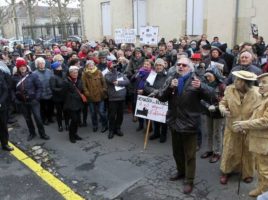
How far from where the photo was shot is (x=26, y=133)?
7977 millimetres

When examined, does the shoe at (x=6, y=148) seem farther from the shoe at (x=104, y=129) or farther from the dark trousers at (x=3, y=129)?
the shoe at (x=104, y=129)

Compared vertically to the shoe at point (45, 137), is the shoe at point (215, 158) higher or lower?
higher

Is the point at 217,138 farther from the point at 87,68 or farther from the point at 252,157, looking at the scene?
the point at 87,68

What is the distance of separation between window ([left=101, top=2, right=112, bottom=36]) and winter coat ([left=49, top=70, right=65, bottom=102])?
46.5ft

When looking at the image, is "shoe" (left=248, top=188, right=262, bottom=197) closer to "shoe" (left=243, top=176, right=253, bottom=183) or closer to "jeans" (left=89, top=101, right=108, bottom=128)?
"shoe" (left=243, top=176, right=253, bottom=183)

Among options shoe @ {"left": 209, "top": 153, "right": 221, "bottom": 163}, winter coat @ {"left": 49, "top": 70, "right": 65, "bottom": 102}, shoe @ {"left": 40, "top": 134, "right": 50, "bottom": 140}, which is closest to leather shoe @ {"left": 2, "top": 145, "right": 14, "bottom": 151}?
shoe @ {"left": 40, "top": 134, "right": 50, "bottom": 140}

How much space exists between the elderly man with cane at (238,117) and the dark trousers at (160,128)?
197 cm

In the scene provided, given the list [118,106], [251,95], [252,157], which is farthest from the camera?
[118,106]

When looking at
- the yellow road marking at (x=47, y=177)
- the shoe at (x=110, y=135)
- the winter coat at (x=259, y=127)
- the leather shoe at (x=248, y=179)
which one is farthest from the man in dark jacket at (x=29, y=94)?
the winter coat at (x=259, y=127)

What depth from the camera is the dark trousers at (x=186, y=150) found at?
4.77 metres

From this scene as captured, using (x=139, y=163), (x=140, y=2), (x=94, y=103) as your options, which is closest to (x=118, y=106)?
(x=94, y=103)

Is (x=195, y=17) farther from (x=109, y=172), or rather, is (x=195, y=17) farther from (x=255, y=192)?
(x=255, y=192)

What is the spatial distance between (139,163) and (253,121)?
239 centimetres

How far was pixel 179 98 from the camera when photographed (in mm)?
4684
